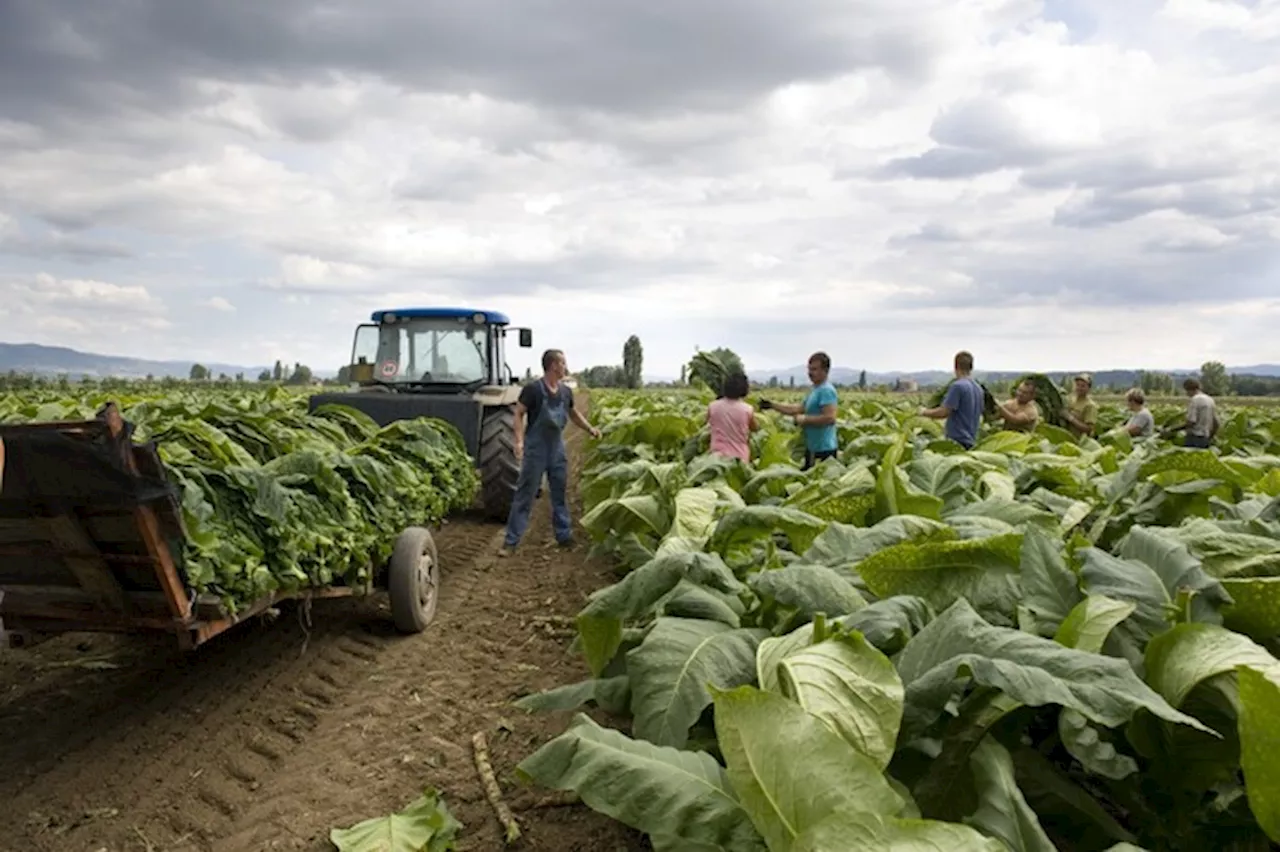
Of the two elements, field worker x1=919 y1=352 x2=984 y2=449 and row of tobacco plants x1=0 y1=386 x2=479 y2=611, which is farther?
field worker x1=919 y1=352 x2=984 y2=449

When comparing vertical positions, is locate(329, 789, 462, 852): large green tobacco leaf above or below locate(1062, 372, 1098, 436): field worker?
below

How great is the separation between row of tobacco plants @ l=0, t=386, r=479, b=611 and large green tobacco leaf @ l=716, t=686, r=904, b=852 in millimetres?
2666

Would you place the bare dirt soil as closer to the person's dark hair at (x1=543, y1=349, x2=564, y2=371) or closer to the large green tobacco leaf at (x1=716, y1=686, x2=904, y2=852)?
the large green tobacco leaf at (x1=716, y1=686, x2=904, y2=852)

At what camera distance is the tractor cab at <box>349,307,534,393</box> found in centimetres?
1030

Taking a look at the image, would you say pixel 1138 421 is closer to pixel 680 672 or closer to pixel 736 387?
pixel 736 387

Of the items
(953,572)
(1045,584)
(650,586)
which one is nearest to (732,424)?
(650,586)

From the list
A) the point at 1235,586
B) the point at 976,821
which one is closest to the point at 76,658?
the point at 976,821

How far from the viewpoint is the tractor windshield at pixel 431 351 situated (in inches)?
407

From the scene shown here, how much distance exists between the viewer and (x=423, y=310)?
1026 cm

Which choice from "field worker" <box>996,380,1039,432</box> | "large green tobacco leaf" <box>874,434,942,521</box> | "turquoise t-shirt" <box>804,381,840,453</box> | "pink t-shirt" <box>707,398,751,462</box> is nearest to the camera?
"large green tobacco leaf" <box>874,434,942,521</box>

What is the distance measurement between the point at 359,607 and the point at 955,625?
17.4 feet

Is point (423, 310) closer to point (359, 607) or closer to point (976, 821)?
point (359, 607)

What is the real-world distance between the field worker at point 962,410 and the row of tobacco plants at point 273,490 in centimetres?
489

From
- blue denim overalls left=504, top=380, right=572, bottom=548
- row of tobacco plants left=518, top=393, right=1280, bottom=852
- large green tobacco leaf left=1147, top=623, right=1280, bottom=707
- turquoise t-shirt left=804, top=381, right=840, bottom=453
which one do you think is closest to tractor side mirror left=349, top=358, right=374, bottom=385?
blue denim overalls left=504, top=380, right=572, bottom=548
